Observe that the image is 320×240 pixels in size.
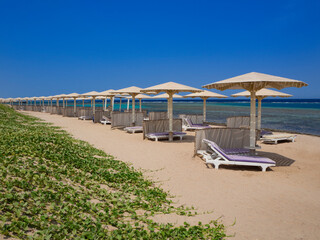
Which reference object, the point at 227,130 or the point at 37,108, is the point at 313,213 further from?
the point at 37,108

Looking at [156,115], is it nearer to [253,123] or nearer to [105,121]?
[105,121]

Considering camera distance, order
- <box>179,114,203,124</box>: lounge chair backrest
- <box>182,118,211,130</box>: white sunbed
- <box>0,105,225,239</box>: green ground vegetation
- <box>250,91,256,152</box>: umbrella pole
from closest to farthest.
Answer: <box>0,105,225,239</box>: green ground vegetation < <box>250,91,256,152</box>: umbrella pole < <box>182,118,211,130</box>: white sunbed < <box>179,114,203,124</box>: lounge chair backrest

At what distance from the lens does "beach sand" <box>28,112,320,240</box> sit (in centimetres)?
359

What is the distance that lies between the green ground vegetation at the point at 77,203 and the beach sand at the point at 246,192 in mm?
335

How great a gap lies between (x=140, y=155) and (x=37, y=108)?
40.6 meters

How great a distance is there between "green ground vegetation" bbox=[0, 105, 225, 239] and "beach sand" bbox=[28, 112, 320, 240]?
33 centimetres

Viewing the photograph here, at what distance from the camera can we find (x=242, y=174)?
621 cm

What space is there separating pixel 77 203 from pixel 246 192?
128 inches

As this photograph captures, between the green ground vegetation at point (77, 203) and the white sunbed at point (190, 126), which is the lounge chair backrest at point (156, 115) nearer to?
the white sunbed at point (190, 126)

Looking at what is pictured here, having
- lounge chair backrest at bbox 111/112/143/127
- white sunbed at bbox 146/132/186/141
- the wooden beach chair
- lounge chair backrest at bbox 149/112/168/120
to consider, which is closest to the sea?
lounge chair backrest at bbox 149/112/168/120

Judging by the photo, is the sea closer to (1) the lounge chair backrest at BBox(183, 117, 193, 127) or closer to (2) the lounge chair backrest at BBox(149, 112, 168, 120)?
(1) the lounge chair backrest at BBox(183, 117, 193, 127)

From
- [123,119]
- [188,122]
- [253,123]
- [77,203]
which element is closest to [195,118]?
[188,122]

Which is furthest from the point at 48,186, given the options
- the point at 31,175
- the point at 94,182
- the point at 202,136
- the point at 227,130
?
the point at 227,130

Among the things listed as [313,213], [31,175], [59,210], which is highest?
[31,175]
